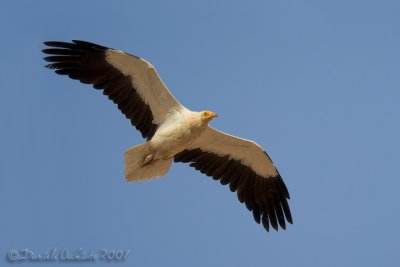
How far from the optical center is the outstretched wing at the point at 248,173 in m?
15.5

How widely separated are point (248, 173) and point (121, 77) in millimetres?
3297

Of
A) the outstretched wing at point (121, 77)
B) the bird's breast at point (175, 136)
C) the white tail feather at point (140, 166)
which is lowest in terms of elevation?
the white tail feather at point (140, 166)

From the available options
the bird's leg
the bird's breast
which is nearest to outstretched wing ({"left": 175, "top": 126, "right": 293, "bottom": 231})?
the bird's breast

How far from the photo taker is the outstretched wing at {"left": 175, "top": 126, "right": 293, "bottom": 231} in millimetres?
15453

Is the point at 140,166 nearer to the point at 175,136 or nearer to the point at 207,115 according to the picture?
the point at 175,136

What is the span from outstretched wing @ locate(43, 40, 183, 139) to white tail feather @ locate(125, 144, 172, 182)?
49 centimetres

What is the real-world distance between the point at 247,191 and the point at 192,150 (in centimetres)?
145

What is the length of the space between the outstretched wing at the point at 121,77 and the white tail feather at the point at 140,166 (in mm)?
490

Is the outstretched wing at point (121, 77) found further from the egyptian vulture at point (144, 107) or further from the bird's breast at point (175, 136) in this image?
the bird's breast at point (175, 136)

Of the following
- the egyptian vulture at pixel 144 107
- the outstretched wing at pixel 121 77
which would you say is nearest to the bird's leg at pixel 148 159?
the egyptian vulture at pixel 144 107

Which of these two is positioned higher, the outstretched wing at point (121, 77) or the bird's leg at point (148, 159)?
the outstretched wing at point (121, 77)

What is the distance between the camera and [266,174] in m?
15.9

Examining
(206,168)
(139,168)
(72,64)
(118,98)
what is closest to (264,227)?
(206,168)

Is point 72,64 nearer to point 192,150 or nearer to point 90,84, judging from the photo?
point 90,84
